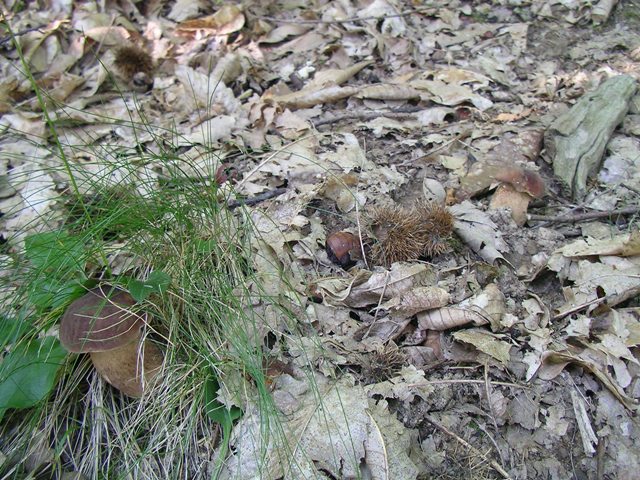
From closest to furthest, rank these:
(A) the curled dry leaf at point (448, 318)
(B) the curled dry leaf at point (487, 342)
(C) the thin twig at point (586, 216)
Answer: (B) the curled dry leaf at point (487, 342), (A) the curled dry leaf at point (448, 318), (C) the thin twig at point (586, 216)

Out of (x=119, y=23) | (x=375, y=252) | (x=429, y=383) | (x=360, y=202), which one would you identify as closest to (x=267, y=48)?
(x=119, y=23)

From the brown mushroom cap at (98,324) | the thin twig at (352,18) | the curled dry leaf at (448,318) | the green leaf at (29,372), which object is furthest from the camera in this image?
the thin twig at (352,18)

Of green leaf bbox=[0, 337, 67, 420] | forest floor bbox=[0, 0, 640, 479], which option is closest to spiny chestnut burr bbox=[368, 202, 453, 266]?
forest floor bbox=[0, 0, 640, 479]

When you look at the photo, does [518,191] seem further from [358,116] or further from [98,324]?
[98,324]

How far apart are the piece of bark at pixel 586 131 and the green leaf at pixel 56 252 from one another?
107 inches

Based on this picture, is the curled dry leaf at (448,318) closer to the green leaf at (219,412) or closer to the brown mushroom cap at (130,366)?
the green leaf at (219,412)

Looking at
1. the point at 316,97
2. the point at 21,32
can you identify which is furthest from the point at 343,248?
the point at 21,32

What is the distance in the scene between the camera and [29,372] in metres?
2.05

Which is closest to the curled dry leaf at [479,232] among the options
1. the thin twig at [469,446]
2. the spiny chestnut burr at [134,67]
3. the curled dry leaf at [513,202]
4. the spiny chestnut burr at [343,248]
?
the curled dry leaf at [513,202]

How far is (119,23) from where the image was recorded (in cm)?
460

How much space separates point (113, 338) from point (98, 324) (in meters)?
0.08

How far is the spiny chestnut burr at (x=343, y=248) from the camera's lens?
2.62 metres

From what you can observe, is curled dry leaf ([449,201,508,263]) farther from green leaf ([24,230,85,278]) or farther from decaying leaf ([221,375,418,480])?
green leaf ([24,230,85,278])

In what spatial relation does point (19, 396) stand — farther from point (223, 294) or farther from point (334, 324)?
point (334, 324)
